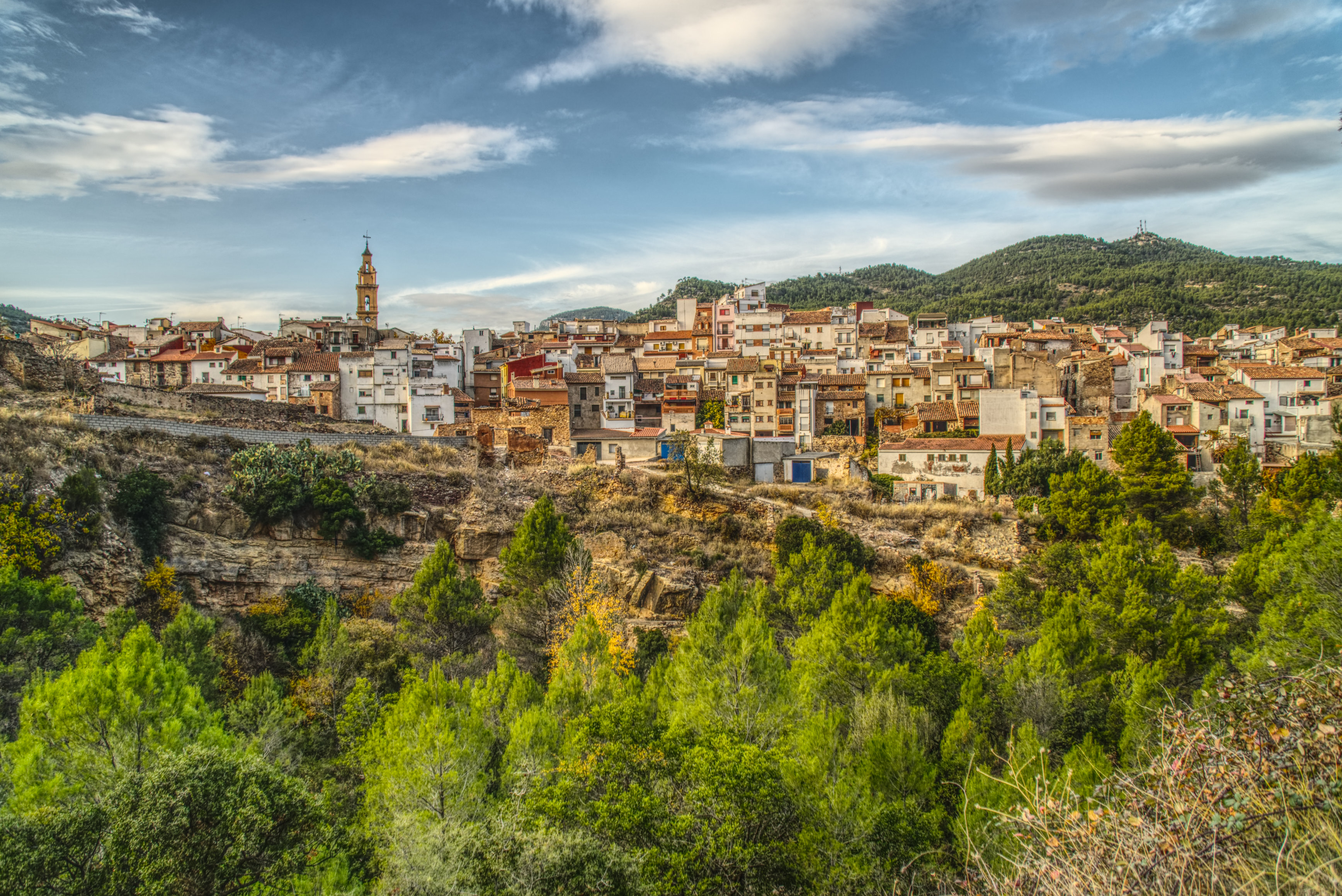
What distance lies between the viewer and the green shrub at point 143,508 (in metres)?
24.8

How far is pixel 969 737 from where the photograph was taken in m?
16.6

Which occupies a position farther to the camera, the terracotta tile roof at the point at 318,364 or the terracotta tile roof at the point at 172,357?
the terracotta tile roof at the point at 172,357

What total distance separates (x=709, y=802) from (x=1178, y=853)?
23.5 feet

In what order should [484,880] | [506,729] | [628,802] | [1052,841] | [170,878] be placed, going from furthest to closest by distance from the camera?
[506,729] → [628,802] → [484,880] → [170,878] → [1052,841]

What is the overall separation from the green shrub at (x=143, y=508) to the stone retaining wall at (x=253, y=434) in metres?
3.61

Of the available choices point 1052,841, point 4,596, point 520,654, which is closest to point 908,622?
point 520,654

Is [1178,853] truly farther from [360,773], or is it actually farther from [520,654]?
[520,654]

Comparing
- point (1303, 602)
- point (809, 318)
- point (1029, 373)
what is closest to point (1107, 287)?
point (809, 318)

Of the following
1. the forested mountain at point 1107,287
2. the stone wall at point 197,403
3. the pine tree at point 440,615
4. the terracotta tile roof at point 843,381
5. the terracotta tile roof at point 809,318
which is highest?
the forested mountain at point 1107,287

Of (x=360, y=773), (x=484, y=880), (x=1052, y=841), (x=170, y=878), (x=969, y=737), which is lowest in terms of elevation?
(x=360, y=773)

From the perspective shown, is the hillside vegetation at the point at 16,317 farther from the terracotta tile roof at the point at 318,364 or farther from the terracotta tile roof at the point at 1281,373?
the terracotta tile roof at the point at 1281,373

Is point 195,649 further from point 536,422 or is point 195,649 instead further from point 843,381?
point 843,381

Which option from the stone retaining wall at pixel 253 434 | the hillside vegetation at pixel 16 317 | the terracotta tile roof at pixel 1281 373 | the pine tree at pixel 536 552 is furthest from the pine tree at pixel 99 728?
the hillside vegetation at pixel 16 317

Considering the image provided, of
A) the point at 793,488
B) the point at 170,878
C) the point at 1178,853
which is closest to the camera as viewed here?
the point at 1178,853
